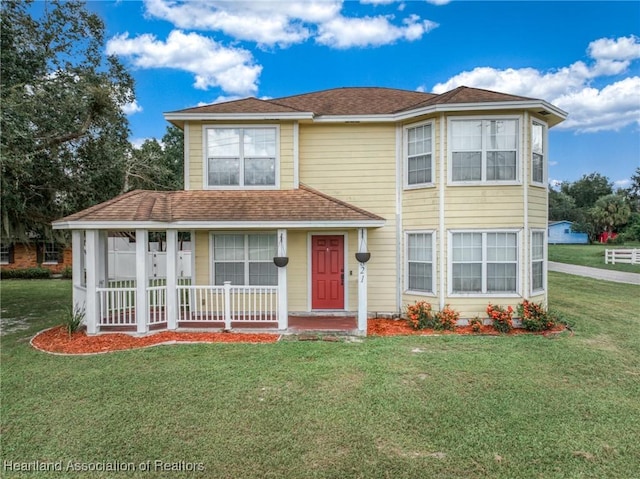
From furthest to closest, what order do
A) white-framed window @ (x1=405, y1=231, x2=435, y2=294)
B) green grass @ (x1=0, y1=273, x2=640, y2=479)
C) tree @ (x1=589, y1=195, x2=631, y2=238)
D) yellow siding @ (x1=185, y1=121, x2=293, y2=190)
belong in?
tree @ (x1=589, y1=195, x2=631, y2=238)
yellow siding @ (x1=185, y1=121, x2=293, y2=190)
white-framed window @ (x1=405, y1=231, x2=435, y2=294)
green grass @ (x1=0, y1=273, x2=640, y2=479)

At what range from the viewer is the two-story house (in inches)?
334

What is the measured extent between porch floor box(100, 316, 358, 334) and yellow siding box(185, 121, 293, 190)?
3.73m

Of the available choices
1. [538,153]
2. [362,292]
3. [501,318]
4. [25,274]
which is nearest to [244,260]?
[362,292]

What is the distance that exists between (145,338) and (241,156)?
5270 mm

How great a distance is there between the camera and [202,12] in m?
13.0

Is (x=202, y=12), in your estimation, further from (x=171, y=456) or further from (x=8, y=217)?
(x=171, y=456)

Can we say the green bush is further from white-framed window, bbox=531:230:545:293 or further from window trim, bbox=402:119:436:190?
white-framed window, bbox=531:230:545:293

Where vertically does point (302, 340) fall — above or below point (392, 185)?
below

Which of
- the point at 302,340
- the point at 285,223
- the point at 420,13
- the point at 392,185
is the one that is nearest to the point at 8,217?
the point at 285,223

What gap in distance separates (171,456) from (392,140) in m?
8.87

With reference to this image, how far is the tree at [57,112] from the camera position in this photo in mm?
8633

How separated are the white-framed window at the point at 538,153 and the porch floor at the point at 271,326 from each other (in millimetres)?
6188

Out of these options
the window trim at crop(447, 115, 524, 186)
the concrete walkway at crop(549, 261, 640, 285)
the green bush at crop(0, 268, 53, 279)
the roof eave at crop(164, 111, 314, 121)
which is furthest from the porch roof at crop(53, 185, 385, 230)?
the concrete walkway at crop(549, 261, 640, 285)

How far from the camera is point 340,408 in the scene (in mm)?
4684
